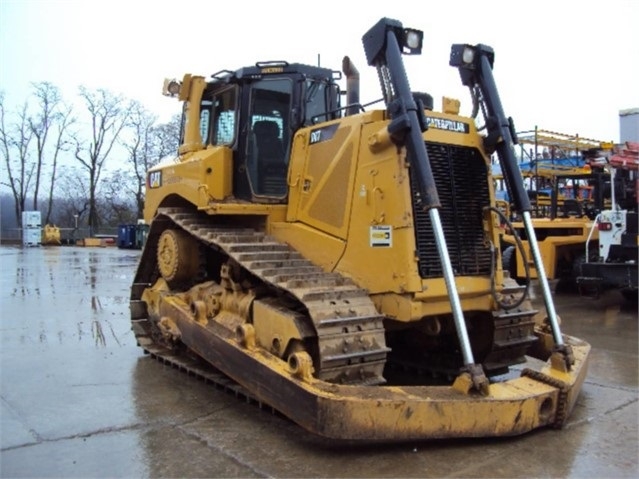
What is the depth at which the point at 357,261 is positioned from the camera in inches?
201

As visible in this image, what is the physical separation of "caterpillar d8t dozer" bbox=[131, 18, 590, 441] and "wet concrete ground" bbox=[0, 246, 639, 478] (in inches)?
7.8

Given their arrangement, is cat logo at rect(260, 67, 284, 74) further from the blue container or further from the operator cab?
the blue container

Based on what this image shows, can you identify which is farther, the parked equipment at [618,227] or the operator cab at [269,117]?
the parked equipment at [618,227]

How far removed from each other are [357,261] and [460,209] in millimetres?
962

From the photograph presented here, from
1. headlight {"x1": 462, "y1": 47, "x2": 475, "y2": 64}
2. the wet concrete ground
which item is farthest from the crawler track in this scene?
headlight {"x1": 462, "y1": 47, "x2": 475, "y2": 64}

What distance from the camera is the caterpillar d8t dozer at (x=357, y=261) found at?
4.28 metres

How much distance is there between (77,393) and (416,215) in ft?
11.2

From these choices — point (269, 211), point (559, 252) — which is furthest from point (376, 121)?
point (559, 252)

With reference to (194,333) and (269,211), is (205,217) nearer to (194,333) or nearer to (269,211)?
(269,211)

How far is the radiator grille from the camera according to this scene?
4.91m

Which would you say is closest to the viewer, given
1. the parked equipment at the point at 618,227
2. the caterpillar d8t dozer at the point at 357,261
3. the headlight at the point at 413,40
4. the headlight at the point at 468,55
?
the caterpillar d8t dozer at the point at 357,261

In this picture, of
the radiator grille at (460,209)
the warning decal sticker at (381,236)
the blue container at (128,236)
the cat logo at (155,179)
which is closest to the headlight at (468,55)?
the radiator grille at (460,209)

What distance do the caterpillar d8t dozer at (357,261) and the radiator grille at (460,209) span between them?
0.01 metres

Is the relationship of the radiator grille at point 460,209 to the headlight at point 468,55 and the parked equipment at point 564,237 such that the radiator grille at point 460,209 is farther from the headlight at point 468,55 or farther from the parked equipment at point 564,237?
the parked equipment at point 564,237
